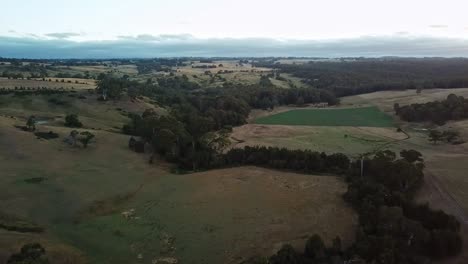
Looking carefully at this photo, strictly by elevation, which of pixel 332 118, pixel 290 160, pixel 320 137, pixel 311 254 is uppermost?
pixel 290 160

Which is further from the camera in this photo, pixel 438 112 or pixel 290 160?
pixel 438 112

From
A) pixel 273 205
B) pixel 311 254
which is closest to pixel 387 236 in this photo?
pixel 311 254

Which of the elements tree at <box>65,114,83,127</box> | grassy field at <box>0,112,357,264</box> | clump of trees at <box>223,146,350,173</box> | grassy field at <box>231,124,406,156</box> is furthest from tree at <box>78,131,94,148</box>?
grassy field at <box>231,124,406,156</box>

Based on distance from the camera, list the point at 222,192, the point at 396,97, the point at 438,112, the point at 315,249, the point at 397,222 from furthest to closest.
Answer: the point at 396,97
the point at 438,112
the point at 222,192
the point at 397,222
the point at 315,249

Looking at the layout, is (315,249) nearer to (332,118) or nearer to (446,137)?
(446,137)

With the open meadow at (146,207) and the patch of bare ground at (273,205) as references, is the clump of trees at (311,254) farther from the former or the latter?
the open meadow at (146,207)

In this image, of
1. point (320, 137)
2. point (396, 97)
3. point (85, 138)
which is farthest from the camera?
point (396, 97)
